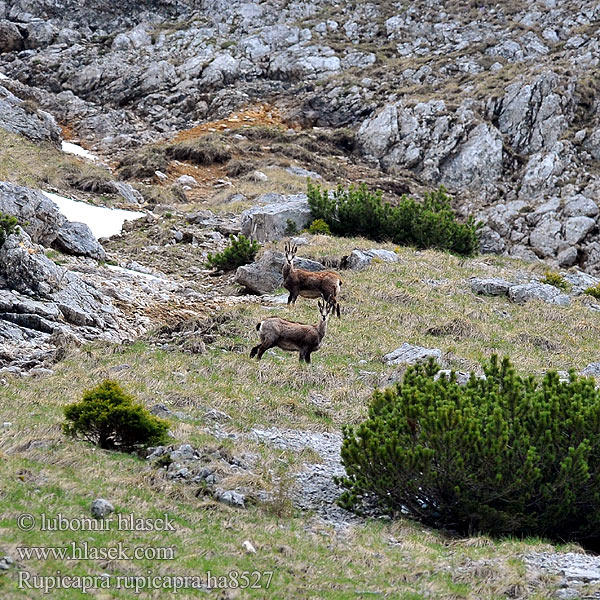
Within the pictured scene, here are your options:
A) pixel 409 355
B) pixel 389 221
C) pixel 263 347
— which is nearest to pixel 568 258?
pixel 389 221

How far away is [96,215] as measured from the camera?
27.8 metres

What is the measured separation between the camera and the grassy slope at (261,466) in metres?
6.51

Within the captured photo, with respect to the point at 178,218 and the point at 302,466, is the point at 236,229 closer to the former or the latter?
the point at 178,218

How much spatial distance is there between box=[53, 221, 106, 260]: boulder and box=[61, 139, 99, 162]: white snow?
18.9 m

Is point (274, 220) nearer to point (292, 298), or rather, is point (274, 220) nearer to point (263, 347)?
A: point (292, 298)

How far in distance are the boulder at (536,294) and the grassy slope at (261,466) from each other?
3.20 m

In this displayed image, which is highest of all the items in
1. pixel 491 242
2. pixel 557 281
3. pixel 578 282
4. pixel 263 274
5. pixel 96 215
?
pixel 263 274

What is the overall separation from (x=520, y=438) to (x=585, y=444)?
0.68 metres

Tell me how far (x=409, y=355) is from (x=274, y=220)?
44.7 feet

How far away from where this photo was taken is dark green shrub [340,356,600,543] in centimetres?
810

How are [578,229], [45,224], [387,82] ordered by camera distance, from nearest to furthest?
[45,224], [578,229], [387,82]

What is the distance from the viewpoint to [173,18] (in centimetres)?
5581

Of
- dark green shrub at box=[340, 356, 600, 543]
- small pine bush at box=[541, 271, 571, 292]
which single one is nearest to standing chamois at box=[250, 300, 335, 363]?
dark green shrub at box=[340, 356, 600, 543]

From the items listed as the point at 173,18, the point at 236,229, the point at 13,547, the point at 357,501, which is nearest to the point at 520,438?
the point at 357,501
